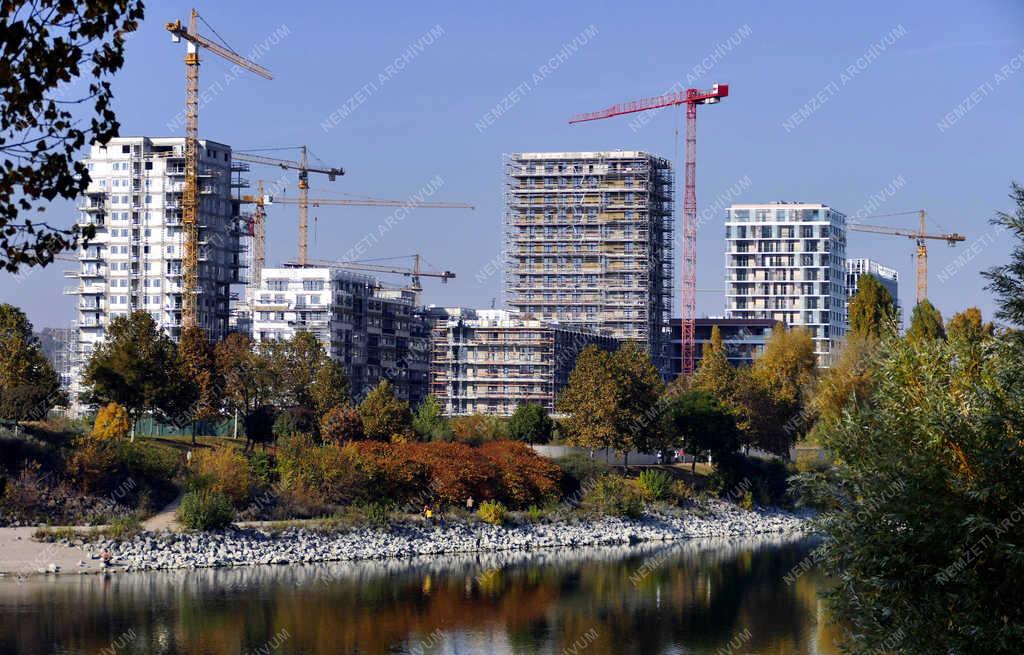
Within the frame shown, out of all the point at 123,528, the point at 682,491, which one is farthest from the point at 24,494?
the point at 682,491

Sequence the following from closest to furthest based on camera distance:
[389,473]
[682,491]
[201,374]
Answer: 1. [389,473]
2. [201,374]
3. [682,491]

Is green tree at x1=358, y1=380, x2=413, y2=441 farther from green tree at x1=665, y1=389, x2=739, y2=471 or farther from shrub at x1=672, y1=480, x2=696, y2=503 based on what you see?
green tree at x1=665, y1=389, x2=739, y2=471

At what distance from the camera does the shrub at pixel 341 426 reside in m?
95.6

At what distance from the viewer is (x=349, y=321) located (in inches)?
6575

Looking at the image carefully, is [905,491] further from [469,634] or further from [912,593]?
[469,634]

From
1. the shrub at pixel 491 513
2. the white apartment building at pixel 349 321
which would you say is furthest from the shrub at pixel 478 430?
the white apartment building at pixel 349 321

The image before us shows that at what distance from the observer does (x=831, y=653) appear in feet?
180

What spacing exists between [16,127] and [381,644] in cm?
4147

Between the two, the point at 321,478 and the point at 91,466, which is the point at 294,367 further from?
the point at 91,466

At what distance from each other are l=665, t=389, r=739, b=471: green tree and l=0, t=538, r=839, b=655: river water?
1230 inches

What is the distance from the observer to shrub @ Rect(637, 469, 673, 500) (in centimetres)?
10375

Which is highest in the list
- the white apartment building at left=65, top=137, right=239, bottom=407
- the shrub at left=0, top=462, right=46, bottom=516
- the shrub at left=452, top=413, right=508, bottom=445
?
the white apartment building at left=65, top=137, right=239, bottom=407

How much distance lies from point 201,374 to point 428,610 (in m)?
45.9

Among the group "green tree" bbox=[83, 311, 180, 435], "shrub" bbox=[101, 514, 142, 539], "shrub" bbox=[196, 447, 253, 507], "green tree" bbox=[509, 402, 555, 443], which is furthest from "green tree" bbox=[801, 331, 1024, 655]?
"green tree" bbox=[509, 402, 555, 443]
